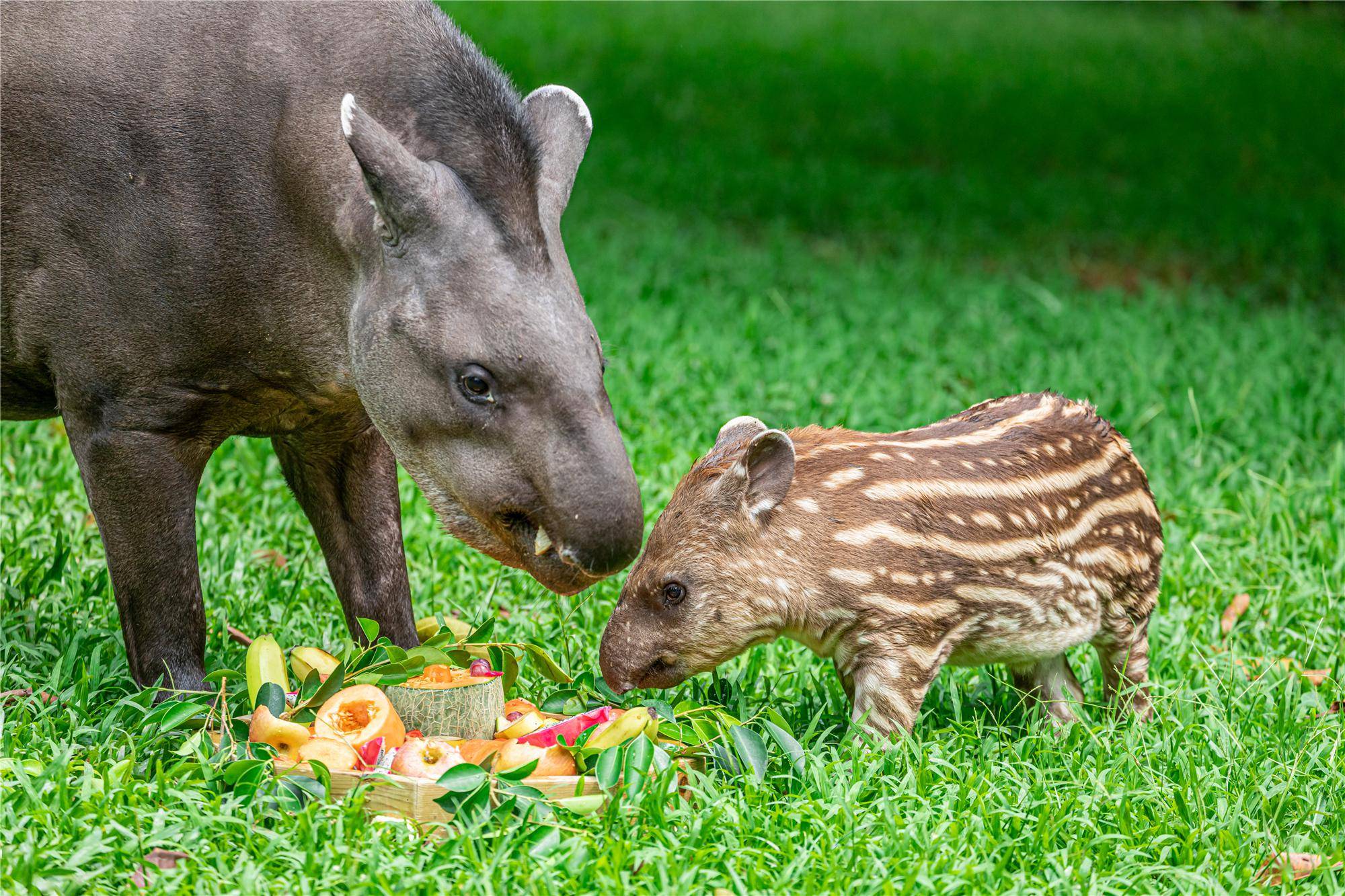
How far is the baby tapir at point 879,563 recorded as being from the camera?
4078 mm

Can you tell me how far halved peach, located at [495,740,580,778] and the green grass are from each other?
0.62 ft

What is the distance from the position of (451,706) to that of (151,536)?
1002 mm

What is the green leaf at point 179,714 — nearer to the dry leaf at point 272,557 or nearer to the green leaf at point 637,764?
the green leaf at point 637,764

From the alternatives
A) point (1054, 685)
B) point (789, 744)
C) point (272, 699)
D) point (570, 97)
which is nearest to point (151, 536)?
point (272, 699)

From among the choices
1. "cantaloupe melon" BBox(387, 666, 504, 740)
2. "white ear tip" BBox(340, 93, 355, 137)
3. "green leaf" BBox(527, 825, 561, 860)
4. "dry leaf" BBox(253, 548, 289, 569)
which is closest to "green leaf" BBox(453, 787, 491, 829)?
"green leaf" BBox(527, 825, 561, 860)

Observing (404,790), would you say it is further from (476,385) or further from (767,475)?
(767,475)

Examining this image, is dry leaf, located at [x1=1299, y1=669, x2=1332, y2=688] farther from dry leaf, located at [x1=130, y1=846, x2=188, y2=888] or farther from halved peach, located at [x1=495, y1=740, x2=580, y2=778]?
dry leaf, located at [x1=130, y1=846, x2=188, y2=888]

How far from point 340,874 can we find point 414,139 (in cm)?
187

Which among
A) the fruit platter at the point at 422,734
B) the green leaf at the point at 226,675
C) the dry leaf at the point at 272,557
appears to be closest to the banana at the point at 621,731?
the fruit platter at the point at 422,734

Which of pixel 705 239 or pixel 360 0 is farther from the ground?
pixel 360 0

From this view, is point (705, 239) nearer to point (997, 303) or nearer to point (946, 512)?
point (997, 303)

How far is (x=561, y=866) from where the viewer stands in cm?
334

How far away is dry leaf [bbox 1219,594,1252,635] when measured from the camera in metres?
5.37

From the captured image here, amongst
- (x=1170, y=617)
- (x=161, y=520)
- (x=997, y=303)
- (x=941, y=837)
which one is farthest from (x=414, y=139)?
(x=997, y=303)
